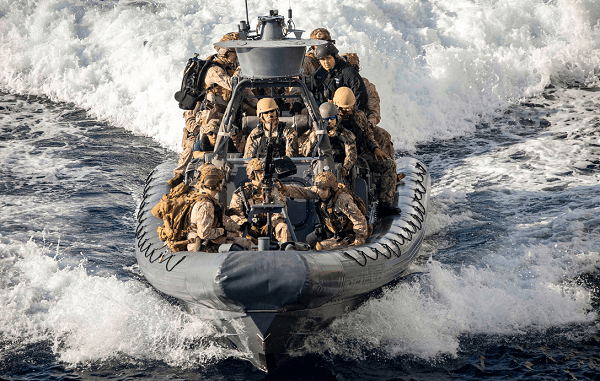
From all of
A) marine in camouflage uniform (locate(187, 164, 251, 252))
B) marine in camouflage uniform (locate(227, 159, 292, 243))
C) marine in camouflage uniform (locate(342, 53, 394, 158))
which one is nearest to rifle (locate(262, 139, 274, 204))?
marine in camouflage uniform (locate(227, 159, 292, 243))

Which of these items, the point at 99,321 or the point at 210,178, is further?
the point at 99,321

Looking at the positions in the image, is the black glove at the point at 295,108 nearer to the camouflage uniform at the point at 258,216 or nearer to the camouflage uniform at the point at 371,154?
the camouflage uniform at the point at 371,154

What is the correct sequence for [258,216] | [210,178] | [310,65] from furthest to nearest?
[310,65] → [258,216] → [210,178]

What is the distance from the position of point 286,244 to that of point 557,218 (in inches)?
179

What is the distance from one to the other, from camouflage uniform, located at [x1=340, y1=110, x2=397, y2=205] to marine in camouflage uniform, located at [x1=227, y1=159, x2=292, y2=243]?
181 cm

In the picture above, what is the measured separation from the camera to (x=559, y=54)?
15.6 metres

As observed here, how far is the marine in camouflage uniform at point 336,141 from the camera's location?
23.6ft

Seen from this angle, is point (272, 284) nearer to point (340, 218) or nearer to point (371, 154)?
point (340, 218)

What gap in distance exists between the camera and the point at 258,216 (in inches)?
244

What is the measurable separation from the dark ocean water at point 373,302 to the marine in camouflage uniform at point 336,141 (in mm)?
1405

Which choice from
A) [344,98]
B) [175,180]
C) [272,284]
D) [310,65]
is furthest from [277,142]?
[272,284]

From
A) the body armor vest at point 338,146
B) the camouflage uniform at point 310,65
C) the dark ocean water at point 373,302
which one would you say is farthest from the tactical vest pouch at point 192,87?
the body armor vest at point 338,146

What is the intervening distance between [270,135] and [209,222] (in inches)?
66.1

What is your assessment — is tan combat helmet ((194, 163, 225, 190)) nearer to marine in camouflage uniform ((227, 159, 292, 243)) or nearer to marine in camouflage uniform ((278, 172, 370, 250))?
marine in camouflage uniform ((227, 159, 292, 243))
